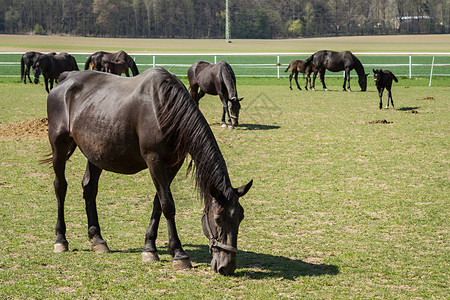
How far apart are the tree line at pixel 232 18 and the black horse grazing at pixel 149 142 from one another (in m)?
115

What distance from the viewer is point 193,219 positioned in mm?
7109

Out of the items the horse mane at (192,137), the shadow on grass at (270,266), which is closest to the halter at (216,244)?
the horse mane at (192,137)

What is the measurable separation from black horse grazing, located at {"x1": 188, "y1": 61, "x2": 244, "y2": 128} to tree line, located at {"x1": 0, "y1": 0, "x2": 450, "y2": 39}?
346ft

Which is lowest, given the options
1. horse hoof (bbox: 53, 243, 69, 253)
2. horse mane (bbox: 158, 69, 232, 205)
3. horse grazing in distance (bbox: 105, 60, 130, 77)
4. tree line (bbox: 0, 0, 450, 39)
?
horse hoof (bbox: 53, 243, 69, 253)

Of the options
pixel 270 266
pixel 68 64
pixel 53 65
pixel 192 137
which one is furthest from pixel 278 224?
pixel 68 64

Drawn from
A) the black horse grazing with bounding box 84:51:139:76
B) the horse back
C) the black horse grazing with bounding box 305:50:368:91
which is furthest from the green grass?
the black horse grazing with bounding box 305:50:368:91

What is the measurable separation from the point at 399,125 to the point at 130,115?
38.7 ft

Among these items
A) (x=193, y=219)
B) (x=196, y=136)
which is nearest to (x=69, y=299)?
(x=196, y=136)

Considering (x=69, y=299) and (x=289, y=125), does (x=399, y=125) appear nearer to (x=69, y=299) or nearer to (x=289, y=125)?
(x=289, y=125)

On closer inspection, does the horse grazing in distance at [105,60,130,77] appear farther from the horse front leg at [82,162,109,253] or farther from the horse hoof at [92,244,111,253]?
the horse hoof at [92,244,111,253]

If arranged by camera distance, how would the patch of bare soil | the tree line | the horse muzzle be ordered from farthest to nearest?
the tree line < the patch of bare soil < the horse muzzle

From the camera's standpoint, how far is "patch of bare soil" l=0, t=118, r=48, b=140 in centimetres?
1378

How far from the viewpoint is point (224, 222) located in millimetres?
4625

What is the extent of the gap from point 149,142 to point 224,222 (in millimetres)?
1060
